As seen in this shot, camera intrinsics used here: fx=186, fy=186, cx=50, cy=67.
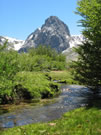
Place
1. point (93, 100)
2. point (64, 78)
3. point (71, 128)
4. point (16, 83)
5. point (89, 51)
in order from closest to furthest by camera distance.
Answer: point (71, 128) < point (93, 100) < point (16, 83) < point (89, 51) < point (64, 78)

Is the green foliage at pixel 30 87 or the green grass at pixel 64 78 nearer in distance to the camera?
the green foliage at pixel 30 87

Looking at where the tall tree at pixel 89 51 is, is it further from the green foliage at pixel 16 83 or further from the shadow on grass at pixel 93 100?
the green foliage at pixel 16 83

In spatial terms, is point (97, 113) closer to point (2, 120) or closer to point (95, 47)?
point (2, 120)

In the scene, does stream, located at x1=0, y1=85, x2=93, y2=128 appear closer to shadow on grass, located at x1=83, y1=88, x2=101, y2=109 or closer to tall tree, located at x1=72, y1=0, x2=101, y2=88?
shadow on grass, located at x1=83, y1=88, x2=101, y2=109

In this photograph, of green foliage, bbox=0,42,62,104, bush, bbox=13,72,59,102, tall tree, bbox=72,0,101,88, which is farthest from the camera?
bush, bbox=13,72,59,102

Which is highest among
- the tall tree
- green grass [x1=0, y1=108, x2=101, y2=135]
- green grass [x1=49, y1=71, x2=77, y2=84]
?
the tall tree

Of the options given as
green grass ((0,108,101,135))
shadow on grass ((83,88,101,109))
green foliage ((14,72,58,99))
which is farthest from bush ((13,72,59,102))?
green grass ((0,108,101,135))

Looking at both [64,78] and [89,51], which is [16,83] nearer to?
[89,51]

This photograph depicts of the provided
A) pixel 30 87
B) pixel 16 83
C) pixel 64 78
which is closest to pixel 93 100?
pixel 30 87

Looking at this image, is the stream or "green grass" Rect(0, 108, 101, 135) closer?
"green grass" Rect(0, 108, 101, 135)

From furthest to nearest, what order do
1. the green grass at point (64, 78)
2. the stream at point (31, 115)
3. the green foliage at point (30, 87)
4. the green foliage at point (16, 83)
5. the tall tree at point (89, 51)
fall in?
the green grass at point (64, 78)
the green foliage at point (30, 87)
the tall tree at point (89, 51)
the green foliage at point (16, 83)
the stream at point (31, 115)

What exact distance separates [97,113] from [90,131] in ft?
11.8

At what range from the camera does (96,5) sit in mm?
18797

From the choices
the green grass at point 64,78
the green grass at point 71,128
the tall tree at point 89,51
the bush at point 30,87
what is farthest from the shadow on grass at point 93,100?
the green grass at point 64,78
